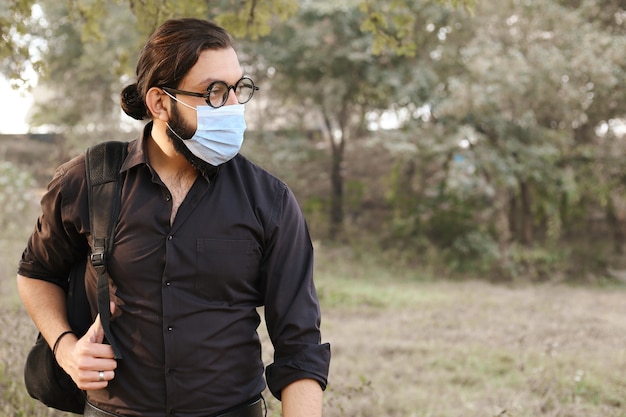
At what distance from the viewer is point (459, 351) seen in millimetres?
7414

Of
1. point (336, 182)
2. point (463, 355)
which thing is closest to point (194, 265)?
point (463, 355)

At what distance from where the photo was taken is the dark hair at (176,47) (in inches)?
69.9

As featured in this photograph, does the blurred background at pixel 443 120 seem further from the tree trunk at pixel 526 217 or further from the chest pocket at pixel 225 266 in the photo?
the chest pocket at pixel 225 266

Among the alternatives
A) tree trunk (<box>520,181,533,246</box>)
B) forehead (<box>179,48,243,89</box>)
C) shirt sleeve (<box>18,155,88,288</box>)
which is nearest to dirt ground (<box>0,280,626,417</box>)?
shirt sleeve (<box>18,155,88,288</box>)

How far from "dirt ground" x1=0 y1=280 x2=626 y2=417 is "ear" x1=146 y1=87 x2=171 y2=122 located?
2.55 metres

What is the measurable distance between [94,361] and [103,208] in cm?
40

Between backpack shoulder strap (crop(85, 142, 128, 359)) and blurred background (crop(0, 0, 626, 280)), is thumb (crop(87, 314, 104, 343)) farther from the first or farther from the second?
blurred background (crop(0, 0, 626, 280))

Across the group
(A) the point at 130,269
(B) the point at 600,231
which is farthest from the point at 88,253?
(B) the point at 600,231

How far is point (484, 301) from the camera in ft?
36.0

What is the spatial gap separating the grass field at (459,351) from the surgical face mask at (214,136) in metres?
2.49

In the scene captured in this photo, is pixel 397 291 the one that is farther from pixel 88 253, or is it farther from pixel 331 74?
pixel 88 253

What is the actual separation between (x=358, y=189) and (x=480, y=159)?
17.3ft

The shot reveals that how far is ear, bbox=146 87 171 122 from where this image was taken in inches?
74.2

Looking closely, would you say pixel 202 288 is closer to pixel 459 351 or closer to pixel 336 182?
pixel 459 351
